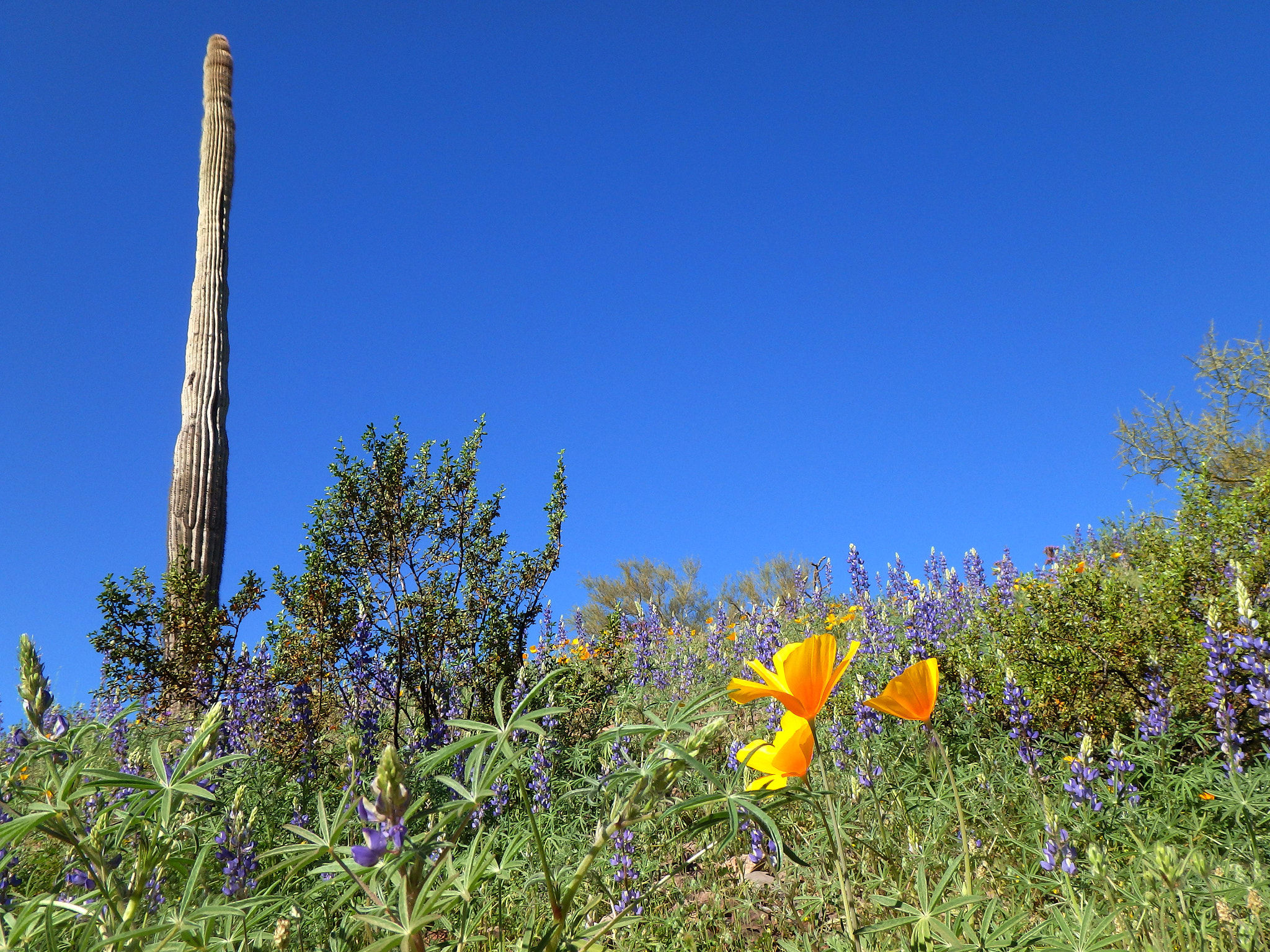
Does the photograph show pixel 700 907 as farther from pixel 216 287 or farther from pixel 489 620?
pixel 216 287

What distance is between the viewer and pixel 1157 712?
3553 mm

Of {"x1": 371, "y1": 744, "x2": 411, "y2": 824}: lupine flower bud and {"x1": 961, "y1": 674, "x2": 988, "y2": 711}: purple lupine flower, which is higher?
{"x1": 961, "y1": 674, "x2": 988, "y2": 711}: purple lupine flower

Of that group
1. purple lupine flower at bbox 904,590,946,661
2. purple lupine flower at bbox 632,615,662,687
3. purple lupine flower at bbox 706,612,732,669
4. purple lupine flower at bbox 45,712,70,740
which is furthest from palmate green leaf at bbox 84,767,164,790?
purple lupine flower at bbox 706,612,732,669

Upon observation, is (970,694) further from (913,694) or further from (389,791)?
(389,791)

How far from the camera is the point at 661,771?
1014mm

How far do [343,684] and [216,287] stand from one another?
6.31 meters

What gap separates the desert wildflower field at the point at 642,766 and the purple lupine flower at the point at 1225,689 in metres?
0.03

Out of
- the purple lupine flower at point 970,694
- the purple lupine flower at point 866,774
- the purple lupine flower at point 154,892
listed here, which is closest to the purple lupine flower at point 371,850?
the purple lupine flower at point 154,892

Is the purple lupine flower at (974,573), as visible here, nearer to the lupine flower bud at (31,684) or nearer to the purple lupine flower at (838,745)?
the purple lupine flower at (838,745)

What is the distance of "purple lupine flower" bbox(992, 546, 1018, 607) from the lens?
19.5ft

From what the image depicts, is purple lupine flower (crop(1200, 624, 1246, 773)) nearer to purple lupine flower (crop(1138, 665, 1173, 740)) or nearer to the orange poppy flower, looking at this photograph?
purple lupine flower (crop(1138, 665, 1173, 740))

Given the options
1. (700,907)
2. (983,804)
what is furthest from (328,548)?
(983,804)

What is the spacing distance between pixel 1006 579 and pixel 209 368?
9199mm

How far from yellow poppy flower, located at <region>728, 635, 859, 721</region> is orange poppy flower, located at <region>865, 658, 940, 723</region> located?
0.15 metres
